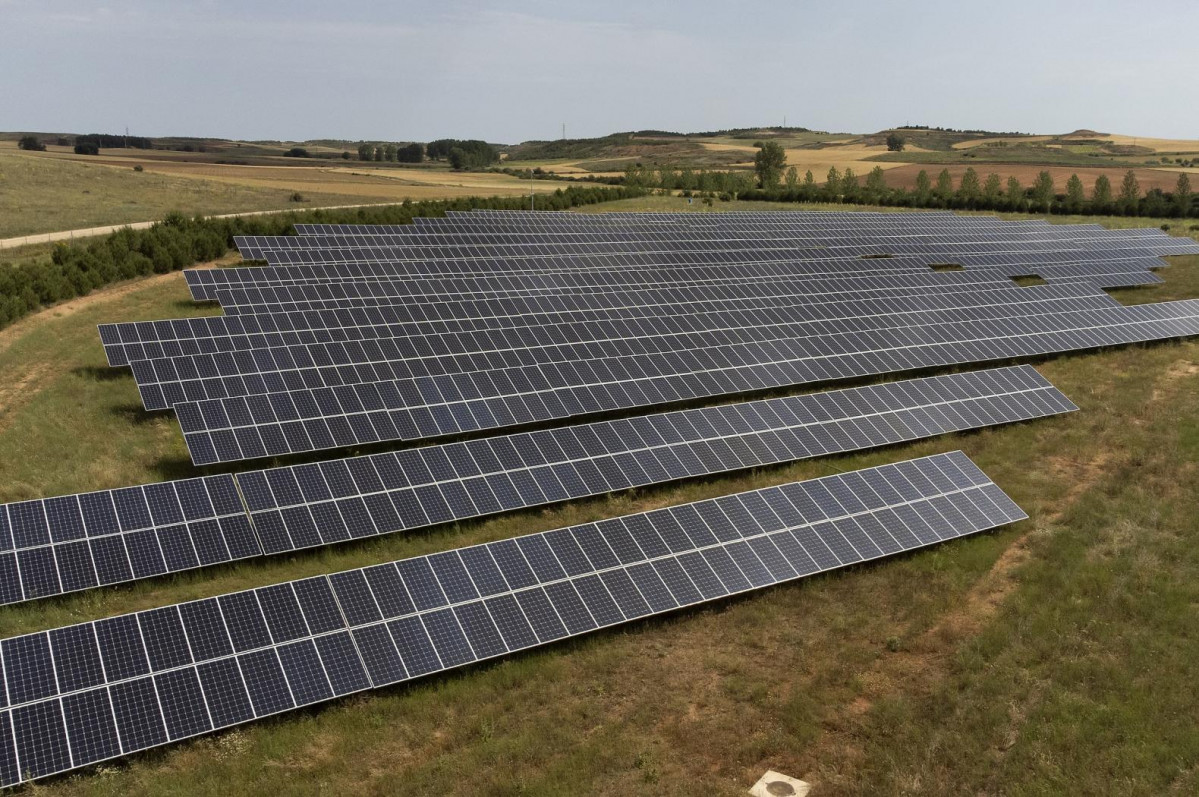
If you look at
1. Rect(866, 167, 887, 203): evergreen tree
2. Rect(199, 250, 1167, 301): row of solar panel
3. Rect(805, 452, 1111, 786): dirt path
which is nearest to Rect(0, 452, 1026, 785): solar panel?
Rect(805, 452, 1111, 786): dirt path

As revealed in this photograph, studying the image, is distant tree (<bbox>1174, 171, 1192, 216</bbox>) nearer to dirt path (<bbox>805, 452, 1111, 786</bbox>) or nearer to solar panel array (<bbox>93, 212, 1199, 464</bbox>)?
solar panel array (<bbox>93, 212, 1199, 464</bbox>)

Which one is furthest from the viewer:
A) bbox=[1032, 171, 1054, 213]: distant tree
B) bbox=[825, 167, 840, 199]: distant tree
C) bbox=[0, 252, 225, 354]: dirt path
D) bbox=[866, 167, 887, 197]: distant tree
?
bbox=[825, 167, 840, 199]: distant tree

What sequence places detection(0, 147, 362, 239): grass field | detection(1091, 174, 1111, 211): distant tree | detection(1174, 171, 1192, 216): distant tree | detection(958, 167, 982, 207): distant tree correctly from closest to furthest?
1. detection(0, 147, 362, 239): grass field
2. detection(1174, 171, 1192, 216): distant tree
3. detection(1091, 174, 1111, 211): distant tree
4. detection(958, 167, 982, 207): distant tree

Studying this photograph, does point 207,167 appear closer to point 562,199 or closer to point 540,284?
point 562,199

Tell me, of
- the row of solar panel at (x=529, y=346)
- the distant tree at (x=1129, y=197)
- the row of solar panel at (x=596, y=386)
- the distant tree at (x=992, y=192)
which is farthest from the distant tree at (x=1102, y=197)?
the row of solar panel at (x=596, y=386)

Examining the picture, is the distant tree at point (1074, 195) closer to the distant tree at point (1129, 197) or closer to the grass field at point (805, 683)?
the distant tree at point (1129, 197)

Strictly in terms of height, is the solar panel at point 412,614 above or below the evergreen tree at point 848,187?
below

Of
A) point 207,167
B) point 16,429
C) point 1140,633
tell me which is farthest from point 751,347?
point 207,167
